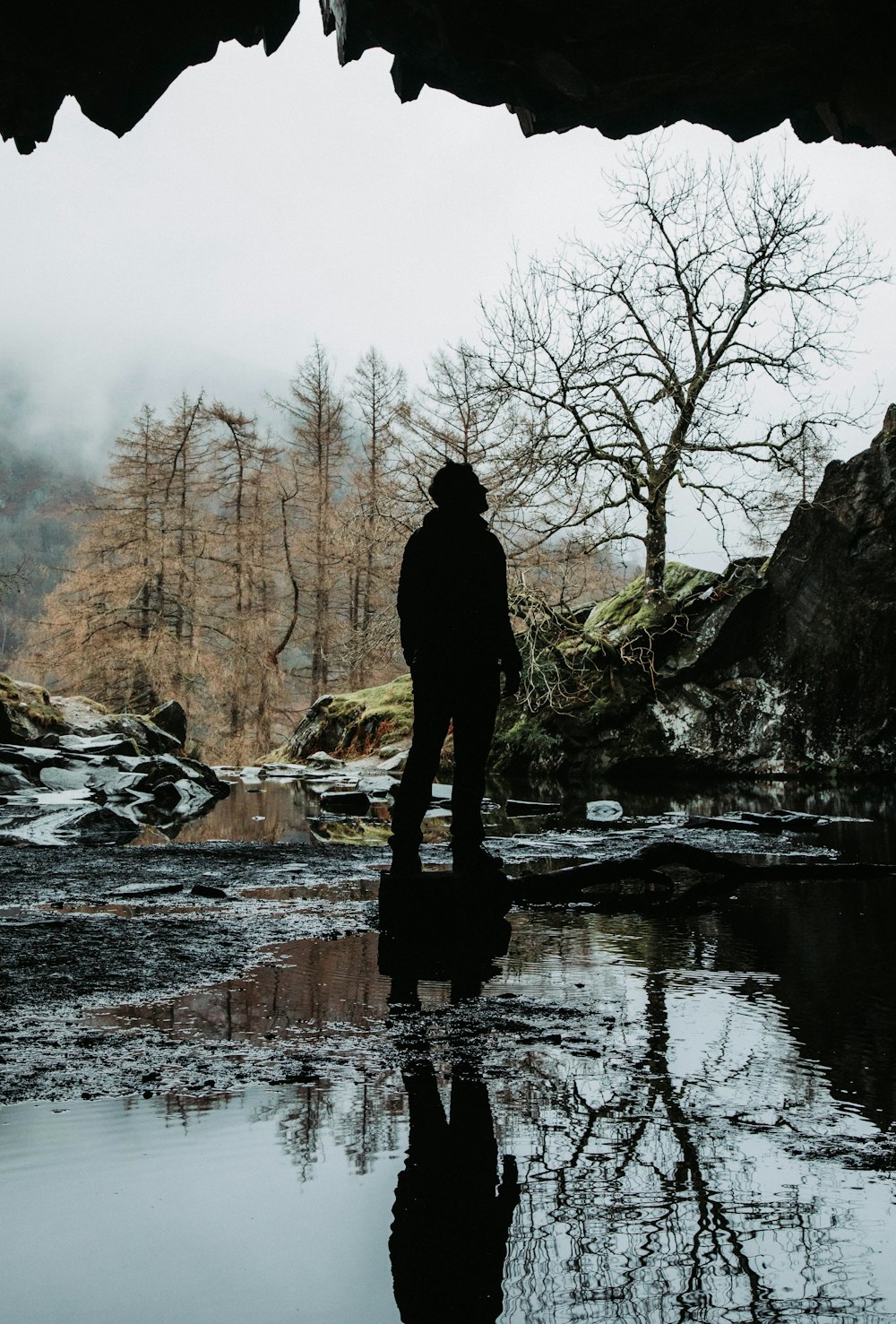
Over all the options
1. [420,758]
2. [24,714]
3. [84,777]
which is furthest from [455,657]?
[24,714]

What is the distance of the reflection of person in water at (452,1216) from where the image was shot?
154 centimetres

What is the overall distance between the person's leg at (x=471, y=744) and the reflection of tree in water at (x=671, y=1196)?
1.91m

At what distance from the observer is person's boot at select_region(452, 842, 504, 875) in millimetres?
4570

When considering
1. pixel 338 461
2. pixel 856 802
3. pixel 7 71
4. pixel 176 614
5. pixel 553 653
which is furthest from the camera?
pixel 338 461

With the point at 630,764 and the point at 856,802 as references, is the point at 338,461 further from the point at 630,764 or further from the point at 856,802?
the point at 856,802

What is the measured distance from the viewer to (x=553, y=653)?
18.8m

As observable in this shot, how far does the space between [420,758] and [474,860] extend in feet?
1.73

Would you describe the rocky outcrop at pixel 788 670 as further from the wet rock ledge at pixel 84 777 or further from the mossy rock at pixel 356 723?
the wet rock ledge at pixel 84 777

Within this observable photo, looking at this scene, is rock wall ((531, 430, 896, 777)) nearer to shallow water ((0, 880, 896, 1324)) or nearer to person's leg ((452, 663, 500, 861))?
person's leg ((452, 663, 500, 861))

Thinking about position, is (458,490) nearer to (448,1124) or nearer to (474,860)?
(474,860)

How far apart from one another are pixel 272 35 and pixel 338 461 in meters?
28.9

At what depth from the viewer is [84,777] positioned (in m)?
12.4

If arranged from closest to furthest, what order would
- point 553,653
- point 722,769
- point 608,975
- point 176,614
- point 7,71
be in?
point 608,975 → point 7,71 → point 722,769 → point 553,653 → point 176,614

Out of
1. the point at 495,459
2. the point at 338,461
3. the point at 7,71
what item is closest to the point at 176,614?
the point at 338,461
